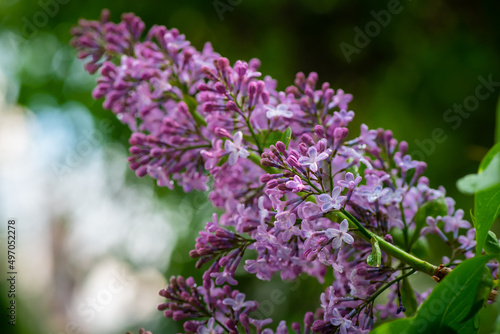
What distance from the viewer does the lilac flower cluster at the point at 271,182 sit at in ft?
1.97

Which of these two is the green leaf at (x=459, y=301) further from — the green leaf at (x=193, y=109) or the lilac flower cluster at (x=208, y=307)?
the green leaf at (x=193, y=109)

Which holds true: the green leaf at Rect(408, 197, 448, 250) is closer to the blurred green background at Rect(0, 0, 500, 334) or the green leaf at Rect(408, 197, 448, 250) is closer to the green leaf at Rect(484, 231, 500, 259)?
the green leaf at Rect(484, 231, 500, 259)

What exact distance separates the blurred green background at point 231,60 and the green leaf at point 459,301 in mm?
1612

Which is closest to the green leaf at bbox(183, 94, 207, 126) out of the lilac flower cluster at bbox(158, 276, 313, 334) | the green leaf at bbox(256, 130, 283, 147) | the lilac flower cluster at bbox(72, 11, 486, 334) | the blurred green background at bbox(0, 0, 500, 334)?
the lilac flower cluster at bbox(72, 11, 486, 334)

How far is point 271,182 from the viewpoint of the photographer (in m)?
0.59

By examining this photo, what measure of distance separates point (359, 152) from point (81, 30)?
2.00ft

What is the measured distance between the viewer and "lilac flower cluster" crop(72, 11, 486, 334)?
0.60m

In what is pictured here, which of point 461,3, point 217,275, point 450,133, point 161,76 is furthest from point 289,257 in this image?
point 461,3

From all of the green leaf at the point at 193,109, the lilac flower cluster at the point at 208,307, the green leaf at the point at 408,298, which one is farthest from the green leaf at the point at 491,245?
the green leaf at the point at 193,109

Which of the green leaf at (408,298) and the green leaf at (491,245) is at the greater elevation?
the green leaf at (491,245)

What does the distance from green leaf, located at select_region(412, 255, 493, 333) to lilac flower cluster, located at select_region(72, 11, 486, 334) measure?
77 mm

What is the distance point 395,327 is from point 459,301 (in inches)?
2.9

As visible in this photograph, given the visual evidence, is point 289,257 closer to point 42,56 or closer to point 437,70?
point 437,70

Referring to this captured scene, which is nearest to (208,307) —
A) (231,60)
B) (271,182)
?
(271,182)
